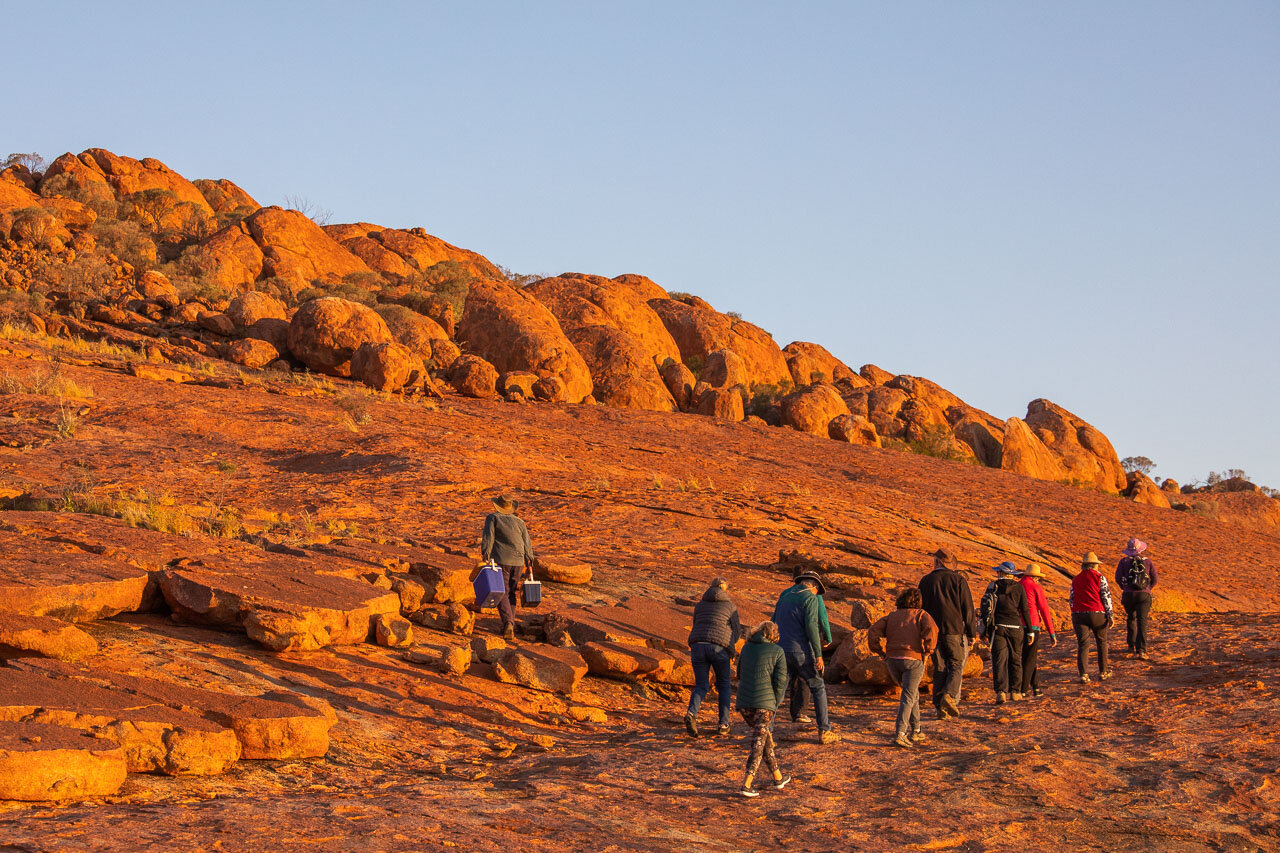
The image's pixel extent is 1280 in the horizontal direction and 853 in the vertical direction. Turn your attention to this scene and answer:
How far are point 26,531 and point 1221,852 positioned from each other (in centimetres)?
1156

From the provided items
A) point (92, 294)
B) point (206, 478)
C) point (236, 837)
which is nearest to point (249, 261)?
point (92, 294)

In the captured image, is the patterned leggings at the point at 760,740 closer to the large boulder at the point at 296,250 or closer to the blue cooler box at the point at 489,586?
the blue cooler box at the point at 489,586

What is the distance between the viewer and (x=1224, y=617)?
1634cm

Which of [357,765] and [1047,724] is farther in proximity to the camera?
[1047,724]

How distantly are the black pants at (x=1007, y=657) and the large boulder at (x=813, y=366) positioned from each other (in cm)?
3663

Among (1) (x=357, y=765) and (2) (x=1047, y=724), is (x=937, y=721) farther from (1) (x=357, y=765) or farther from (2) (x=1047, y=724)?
(1) (x=357, y=765)

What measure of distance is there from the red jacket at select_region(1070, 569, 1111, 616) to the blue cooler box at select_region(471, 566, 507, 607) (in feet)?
21.3

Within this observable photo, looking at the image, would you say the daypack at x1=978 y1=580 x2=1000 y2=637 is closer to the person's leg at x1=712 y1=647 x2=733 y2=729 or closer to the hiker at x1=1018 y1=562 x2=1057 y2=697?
the hiker at x1=1018 y1=562 x2=1057 y2=697

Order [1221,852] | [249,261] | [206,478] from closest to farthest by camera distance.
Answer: [1221,852]
[206,478]
[249,261]

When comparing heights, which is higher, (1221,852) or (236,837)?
(1221,852)

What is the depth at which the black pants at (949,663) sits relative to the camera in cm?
1022

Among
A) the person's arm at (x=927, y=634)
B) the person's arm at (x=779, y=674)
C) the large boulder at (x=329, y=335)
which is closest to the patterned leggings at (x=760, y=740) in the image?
the person's arm at (x=779, y=674)

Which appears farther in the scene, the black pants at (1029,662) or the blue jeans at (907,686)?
the black pants at (1029,662)

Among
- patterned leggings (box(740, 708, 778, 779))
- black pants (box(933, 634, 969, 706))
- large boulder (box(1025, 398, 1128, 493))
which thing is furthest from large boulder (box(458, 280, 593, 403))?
patterned leggings (box(740, 708, 778, 779))
